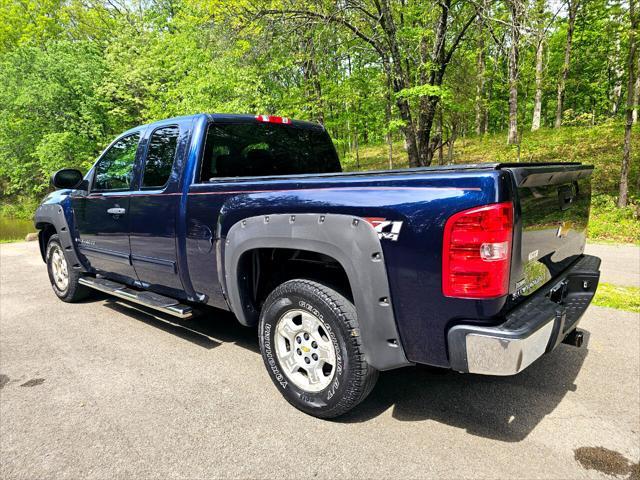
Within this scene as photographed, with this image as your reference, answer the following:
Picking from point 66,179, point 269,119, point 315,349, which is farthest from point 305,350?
point 66,179

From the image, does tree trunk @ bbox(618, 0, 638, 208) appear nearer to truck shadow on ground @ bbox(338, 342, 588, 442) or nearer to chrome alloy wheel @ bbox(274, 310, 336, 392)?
truck shadow on ground @ bbox(338, 342, 588, 442)

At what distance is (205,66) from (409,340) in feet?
42.0

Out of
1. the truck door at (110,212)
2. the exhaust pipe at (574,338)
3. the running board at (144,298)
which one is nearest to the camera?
the exhaust pipe at (574,338)

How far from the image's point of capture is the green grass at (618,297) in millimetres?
4461

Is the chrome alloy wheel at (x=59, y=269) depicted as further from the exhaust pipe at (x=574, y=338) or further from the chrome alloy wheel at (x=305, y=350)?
the exhaust pipe at (x=574, y=338)

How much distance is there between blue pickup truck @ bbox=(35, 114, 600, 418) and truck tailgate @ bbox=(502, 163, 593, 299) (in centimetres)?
2

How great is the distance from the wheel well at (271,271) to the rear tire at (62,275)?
3.18m

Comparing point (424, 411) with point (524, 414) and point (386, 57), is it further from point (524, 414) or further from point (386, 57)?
point (386, 57)

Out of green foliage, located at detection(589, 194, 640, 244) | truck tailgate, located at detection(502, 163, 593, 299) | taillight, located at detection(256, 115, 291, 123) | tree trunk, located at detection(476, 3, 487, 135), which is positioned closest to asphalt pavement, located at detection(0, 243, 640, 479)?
truck tailgate, located at detection(502, 163, 593, 299)

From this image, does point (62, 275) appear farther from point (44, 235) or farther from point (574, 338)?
point (574, 338)

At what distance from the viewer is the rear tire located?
16.9ft

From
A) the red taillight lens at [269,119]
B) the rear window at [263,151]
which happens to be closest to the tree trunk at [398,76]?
the rear window at [263,151]

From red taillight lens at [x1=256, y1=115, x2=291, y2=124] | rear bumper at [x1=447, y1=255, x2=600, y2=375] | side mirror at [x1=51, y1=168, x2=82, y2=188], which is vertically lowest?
rear bumper at [x1=447, y1=255, x2=600, y2=375]

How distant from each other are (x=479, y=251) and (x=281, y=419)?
5.37ft
